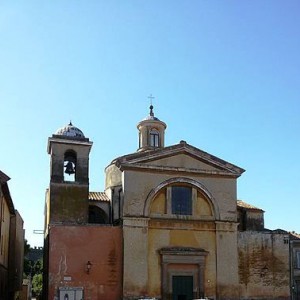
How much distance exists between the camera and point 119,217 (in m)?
29.5

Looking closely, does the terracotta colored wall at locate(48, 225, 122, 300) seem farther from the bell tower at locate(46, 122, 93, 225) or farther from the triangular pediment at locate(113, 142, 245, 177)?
the triangular pediment at locate(113, 142, 245, 177)

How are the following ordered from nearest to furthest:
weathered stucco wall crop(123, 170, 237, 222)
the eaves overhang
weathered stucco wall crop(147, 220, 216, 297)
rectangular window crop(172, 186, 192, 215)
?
weathered stucco wall crop(147, 220, 216, 297) < weathered stucco wall crop(123, 170, 237, 222) < the eaves overhang < rectangular window crop(172, 186, 192, 215)

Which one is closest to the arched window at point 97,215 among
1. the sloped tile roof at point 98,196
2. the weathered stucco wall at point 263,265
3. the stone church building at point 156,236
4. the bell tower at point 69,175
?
the stone church building at point 156,236

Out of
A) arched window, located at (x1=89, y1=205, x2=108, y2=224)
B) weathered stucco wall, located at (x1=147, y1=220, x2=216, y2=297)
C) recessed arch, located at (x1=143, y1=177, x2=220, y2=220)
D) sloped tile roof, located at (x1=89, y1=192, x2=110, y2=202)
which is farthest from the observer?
sloped tile roof, located at (x1=89, y1=192, x2=110, y2=202)

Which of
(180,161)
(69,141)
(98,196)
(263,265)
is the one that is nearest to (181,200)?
(180,161)

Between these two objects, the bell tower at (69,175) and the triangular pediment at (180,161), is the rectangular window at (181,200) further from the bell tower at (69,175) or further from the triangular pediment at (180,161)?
the bell tower at (69,175)

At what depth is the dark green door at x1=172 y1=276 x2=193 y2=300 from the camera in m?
28.5

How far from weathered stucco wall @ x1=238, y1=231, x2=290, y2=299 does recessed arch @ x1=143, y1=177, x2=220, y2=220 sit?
2.24 metres

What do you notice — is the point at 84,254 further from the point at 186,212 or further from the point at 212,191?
the point at 212,191

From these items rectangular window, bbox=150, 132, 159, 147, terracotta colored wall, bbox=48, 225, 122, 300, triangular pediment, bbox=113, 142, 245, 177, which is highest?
rectangular window, bbox=150, 132, 159, 147

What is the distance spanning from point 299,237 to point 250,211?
165 inches

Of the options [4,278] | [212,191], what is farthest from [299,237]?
[4,278]

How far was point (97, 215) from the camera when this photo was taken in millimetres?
32125

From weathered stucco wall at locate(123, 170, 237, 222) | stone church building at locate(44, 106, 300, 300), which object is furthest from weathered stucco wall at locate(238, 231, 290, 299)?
weathered stucco wall at locate(123, 170, 237, 222)
